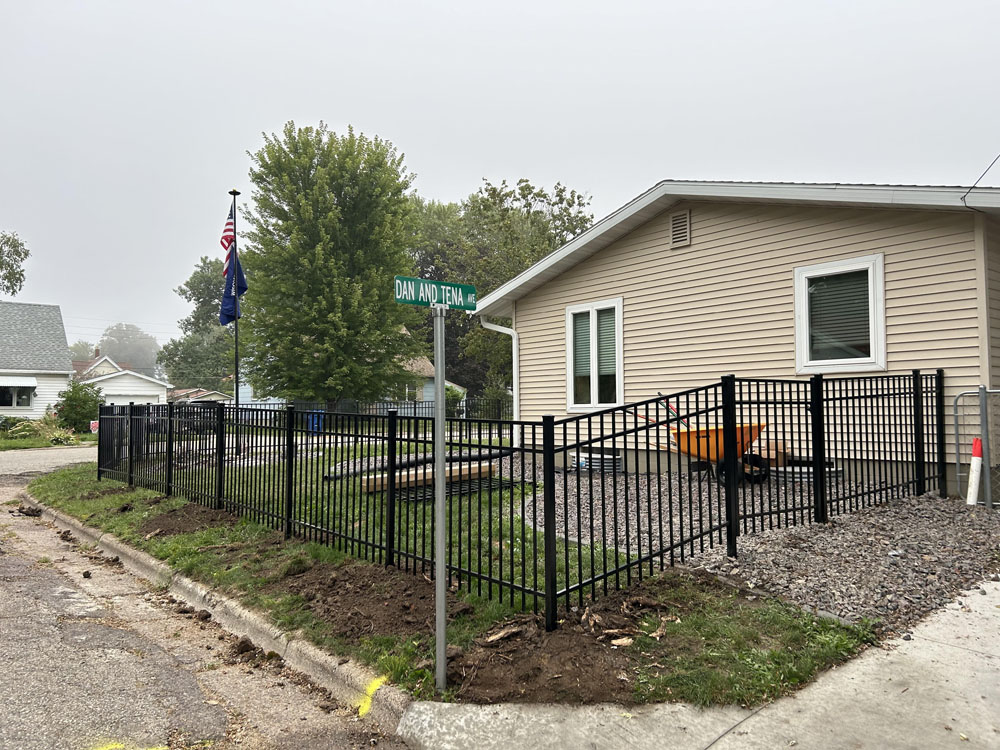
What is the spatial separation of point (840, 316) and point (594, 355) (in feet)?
13.5

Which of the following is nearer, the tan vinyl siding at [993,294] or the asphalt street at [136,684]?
the asphalt street at [136,684]

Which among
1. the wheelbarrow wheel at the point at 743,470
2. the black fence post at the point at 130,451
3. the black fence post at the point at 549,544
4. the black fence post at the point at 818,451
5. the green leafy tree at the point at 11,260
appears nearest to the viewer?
the black fence post at the point at 549,544

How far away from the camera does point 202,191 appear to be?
64438 mm

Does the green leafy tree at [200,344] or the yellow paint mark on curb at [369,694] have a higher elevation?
the green leafy tree at [200,344]

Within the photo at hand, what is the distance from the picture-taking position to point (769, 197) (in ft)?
26.1

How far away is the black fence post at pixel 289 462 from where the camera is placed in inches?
227

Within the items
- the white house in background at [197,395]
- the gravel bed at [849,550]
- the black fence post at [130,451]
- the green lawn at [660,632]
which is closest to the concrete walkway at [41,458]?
the black fence post at [130,451]

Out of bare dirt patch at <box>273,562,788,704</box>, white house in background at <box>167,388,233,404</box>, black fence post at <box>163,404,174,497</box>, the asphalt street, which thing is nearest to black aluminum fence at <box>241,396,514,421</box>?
black fence post at <box>163,404,174,497</box>

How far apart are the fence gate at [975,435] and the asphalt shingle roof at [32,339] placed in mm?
38406

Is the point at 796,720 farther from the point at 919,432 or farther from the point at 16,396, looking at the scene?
the point at 16,396

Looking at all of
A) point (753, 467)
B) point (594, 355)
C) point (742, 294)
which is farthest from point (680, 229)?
point (753, 467)

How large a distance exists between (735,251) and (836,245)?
1415 millimetres

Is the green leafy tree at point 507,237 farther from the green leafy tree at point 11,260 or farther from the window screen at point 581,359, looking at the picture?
the green leafy tree at point 11,260

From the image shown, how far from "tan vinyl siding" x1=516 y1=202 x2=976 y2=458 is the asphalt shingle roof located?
104 ft
